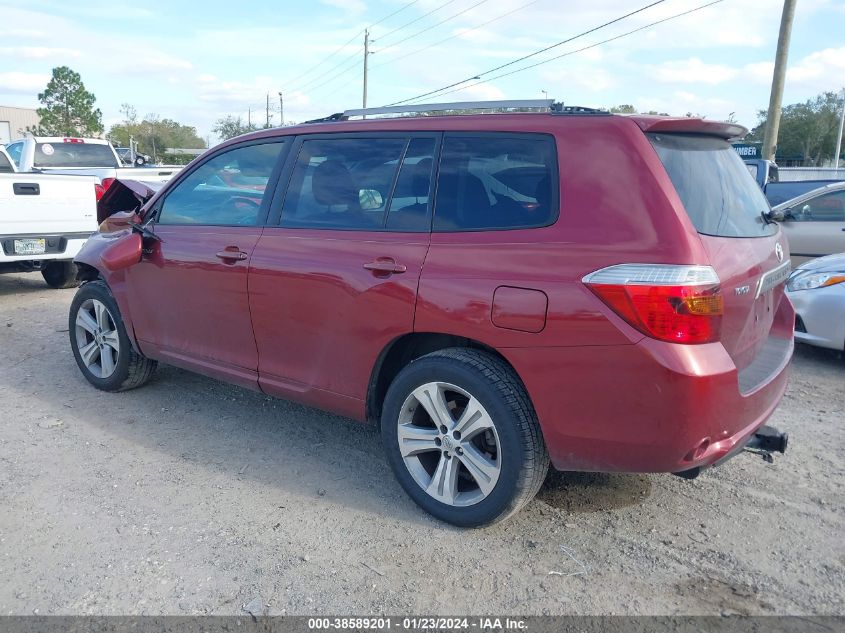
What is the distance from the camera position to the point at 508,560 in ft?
10.00

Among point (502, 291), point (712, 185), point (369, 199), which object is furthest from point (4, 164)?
point (712, 185)

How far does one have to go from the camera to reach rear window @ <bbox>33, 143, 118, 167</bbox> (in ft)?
41.9

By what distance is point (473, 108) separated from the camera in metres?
3.46

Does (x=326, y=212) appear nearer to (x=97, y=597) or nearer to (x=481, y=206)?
(x=481, y=206)

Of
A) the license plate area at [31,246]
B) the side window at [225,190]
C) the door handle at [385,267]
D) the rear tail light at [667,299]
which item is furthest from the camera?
the license plate area at [31,246]

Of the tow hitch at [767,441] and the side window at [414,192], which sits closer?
the tow hitch at [767,441]

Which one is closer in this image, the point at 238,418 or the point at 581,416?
the point at 581,416

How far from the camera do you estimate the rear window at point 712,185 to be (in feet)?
9.52

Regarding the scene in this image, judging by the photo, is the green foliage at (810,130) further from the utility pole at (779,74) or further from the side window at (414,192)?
the side window at (414,192)

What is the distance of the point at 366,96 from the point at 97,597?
45038 millimetres

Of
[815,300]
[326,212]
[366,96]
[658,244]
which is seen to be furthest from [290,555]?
[366,96]

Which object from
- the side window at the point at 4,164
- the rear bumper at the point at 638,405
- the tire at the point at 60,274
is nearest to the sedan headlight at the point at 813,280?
the rear bumper at the point at 638,405

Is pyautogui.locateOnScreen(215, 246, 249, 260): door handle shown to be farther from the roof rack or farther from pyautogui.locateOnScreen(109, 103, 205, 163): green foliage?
pyautogui.locateOnScreen(109, 103, 205, 163): green foliage

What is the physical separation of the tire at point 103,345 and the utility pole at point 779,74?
15.3 metres
